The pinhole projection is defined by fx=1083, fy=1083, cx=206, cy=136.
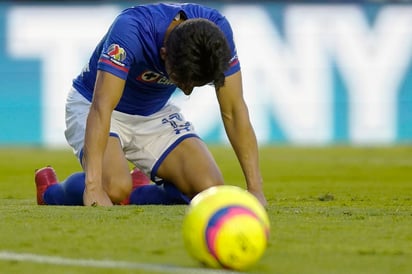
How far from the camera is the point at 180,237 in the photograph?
4.95 meters

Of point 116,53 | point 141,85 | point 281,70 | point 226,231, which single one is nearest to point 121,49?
point 116,53

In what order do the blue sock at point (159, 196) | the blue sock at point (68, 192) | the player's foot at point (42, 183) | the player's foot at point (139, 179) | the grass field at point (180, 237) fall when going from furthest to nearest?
the player's foot at point (139, 179) < the player's foot at point (42, 183) < the blue sock at point (159, 196) < the blue sock at point (68, 192) < the grass field at point (180, 237)

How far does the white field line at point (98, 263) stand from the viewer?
4.02 meters

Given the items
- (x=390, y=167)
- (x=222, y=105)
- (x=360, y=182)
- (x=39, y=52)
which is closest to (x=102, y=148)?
(x=222, y=105)

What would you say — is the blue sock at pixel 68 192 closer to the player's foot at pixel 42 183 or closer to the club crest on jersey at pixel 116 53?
the player's foot at pixel 42 183

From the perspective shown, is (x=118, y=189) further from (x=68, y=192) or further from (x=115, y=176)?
(x=68, y=192)

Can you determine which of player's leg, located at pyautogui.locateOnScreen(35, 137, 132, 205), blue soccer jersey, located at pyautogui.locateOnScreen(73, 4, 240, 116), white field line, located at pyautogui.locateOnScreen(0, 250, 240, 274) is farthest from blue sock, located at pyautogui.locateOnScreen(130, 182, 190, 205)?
white field line, located at pyautogui.locateOnScreen(0, 250, 240, 274)

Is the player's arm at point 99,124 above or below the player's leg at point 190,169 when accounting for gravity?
above

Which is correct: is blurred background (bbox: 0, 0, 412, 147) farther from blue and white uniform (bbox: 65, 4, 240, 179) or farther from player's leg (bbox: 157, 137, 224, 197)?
player's leg (bbox: 157, 137, 224, 197)

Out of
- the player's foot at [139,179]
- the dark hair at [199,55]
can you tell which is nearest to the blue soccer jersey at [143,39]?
the dark hair at [199,55]

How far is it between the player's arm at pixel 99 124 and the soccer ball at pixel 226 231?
2.16m

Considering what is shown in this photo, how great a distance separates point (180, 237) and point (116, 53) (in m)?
1.66

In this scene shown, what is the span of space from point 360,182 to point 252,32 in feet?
27.5

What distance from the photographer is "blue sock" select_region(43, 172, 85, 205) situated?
696 centimetres
